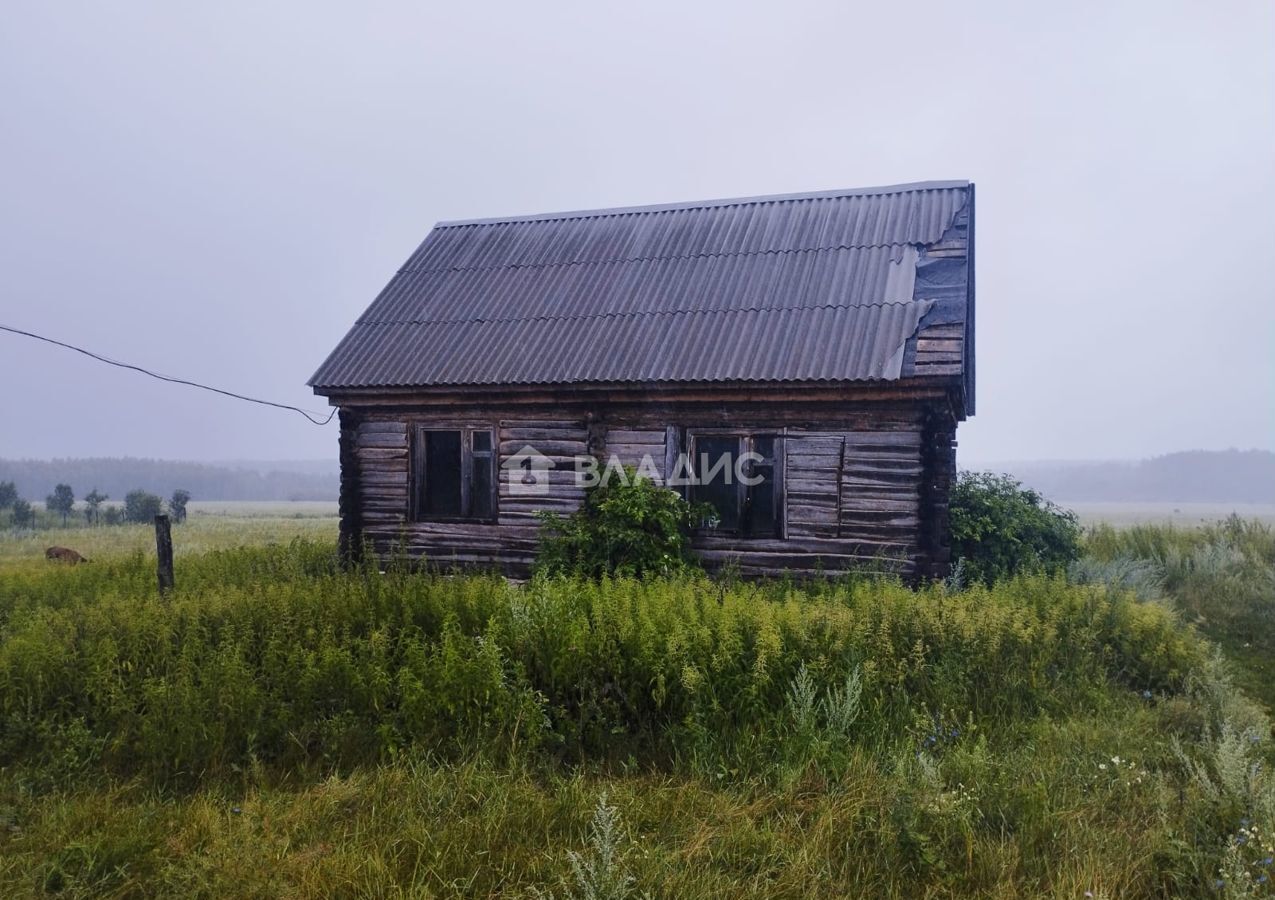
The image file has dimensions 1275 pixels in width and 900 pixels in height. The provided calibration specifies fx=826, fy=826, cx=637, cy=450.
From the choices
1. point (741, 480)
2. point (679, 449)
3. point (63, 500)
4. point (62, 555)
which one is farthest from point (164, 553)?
point (63, 500)

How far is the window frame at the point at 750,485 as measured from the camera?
34.2ft

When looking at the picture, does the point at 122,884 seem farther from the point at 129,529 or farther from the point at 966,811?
the point at 129,529

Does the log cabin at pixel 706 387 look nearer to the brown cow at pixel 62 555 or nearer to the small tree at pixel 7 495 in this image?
the brown cow at pixel 62 555

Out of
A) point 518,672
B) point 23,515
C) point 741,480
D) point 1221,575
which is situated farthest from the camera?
point 23,515

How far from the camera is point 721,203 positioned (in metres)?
14.4

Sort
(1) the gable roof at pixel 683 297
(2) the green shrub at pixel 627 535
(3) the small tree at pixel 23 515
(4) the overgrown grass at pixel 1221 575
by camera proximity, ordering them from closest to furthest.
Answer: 1. (4) the overgrown grass at pixel 1221 575
2. (2) the green shrub at pixel 627 535
3. (1) the gable roof at pixel 683 297
4. (3) the small tree at pixel 23 515

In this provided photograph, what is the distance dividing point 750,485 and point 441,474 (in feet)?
14.7

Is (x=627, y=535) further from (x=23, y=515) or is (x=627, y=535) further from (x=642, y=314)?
(x=23, y=515)

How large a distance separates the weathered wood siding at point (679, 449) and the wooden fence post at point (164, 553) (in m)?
2.82

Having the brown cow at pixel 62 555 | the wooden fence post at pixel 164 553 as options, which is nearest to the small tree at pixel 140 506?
the brown cow at pixel 62 555

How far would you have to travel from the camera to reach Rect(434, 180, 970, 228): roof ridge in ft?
42.6

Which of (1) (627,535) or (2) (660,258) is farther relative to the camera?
(2) (660,258)

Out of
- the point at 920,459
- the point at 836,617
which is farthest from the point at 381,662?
the point at 920,459

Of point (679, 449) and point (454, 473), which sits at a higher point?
point (679, 449)
